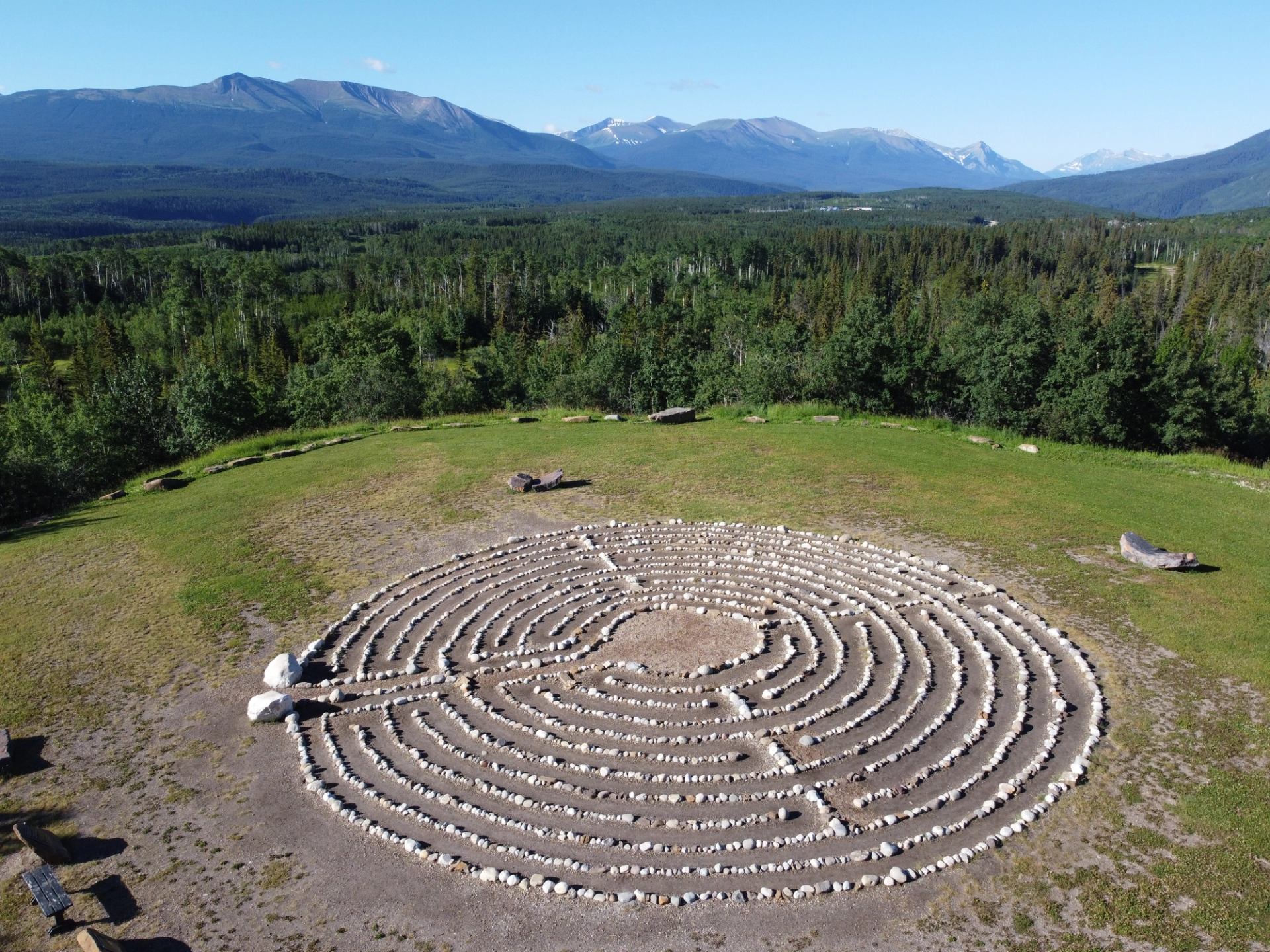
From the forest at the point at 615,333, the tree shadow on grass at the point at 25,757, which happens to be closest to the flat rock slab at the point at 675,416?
the forest at the point at 615,333

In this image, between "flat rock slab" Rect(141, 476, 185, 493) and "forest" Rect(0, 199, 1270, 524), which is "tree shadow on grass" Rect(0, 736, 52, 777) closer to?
"flat rock slab" Rect(141, 476, 185, 493)

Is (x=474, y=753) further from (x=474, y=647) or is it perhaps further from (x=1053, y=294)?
(x=1053, y=294)

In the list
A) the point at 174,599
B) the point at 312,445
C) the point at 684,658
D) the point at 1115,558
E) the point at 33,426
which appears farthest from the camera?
the point at 33,426

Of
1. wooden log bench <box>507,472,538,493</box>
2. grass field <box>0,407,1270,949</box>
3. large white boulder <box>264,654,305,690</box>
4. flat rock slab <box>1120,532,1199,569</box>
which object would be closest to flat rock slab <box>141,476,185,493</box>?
grass field <box>0,407,1270,949</box>

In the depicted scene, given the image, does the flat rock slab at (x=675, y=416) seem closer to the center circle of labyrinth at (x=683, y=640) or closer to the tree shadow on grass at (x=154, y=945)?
the center circle of labyrinth at (x=683, y=640)

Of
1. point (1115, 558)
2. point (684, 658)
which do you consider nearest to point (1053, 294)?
point (1115, 558)

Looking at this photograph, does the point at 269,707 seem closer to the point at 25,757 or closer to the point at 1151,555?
the point at 25,757
